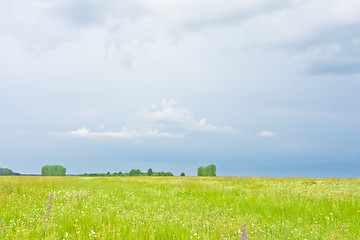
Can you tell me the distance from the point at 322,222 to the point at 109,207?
6.64 meters

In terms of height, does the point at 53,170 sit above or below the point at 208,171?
below

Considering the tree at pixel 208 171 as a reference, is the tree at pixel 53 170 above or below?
below

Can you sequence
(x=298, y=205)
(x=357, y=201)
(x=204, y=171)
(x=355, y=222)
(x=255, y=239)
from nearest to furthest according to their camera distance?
(x=255, y=239), (x=355, y=222), (x=298, y=205), (x=357, y=201), (x=204, y=171)

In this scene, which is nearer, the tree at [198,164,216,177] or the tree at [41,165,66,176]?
the tree at [198,164,216,177]

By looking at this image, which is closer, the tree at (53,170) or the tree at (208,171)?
the tree at (208,171)

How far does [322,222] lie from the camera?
279 inches

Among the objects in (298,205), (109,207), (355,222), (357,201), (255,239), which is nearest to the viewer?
(255,239)

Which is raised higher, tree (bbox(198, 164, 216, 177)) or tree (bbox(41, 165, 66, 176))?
tree (bbox(198, 164, 216, 177))

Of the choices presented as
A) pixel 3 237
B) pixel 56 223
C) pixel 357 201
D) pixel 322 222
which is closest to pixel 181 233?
pixel 56 223

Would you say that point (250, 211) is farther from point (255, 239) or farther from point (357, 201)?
point (357, 201)

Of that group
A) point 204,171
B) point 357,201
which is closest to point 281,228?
point 357,201

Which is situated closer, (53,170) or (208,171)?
(208,171)

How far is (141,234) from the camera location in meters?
5.30

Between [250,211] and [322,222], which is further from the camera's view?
[250,211]
